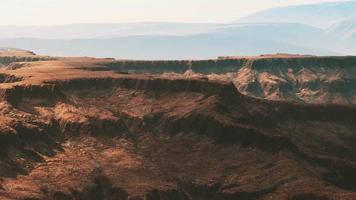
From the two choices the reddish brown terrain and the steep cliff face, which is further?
the steep cliff face

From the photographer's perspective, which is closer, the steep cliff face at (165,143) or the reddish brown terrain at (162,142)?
the reddish brown terrain at (162,142)

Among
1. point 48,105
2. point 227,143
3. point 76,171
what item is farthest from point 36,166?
point 227,143

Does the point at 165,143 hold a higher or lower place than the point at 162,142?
lower

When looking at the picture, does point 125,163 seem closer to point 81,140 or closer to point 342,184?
point 81,140

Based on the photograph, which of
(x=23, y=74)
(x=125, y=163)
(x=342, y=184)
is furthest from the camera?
(x=23, y=74)

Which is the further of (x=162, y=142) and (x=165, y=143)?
(x=162, y=142)

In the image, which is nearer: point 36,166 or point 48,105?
point 36,166

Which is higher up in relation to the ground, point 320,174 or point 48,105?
point 48,105

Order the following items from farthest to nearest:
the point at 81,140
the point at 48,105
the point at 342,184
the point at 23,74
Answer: the point at 23,74 < the point at 48,105 < the point at 81,140 < the point at 342,184
